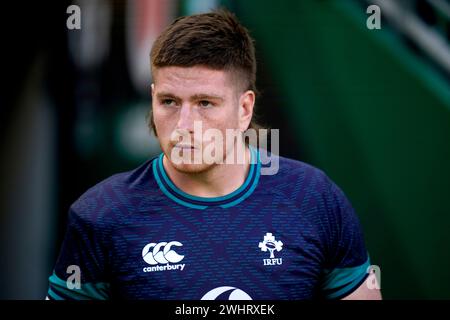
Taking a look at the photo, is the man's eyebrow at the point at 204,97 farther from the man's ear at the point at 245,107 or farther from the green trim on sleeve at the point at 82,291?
the green trim on sleeve at the point at 82,291

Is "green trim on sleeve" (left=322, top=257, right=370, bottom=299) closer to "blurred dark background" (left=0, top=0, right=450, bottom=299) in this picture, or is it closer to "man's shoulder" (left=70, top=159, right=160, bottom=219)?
"man's shoulder" (left=70, top=159, right=160, bottom=219)

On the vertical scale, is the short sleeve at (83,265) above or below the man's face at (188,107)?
below

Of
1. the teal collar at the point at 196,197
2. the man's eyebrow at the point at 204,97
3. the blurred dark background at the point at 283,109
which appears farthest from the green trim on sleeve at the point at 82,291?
the blurred dark background at the point at 283,109

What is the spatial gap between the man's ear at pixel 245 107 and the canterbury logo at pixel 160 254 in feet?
1.81

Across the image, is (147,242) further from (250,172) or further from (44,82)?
(44,82)

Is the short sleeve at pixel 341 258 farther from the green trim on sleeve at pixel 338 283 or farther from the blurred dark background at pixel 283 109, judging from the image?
the blurred dark background at pixel 283 109

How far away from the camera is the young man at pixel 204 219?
250 cm

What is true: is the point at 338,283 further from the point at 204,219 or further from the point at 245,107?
the point at 245,107

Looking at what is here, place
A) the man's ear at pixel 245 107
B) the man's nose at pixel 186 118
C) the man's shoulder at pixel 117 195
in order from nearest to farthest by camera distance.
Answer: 1. the man's nose at pixel 186 118
2. the man's shoulder at pixel 117 195
3. the man's ear at pixel 245 107

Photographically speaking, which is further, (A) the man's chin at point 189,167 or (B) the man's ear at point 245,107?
(B) the man's ear at point 245,107

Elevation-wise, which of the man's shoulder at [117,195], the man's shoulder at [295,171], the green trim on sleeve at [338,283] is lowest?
the green trim on sleeve at [338,283]

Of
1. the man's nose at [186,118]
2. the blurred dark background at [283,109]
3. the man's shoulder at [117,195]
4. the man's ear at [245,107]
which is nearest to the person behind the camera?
the man's nose at [186,118]

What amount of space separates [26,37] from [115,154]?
0.96 metres
